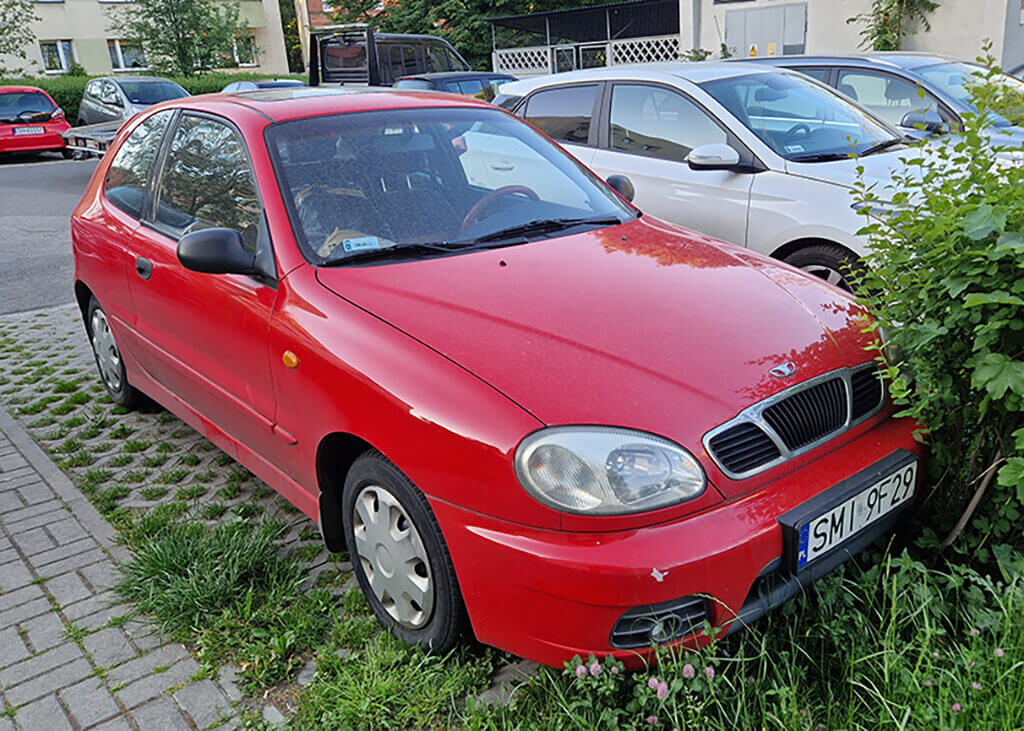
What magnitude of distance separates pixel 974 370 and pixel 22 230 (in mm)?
11622

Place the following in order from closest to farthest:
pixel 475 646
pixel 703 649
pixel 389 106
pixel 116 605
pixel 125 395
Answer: pixel 703 649 < pixel 475 646 < pixel 116 605 < pixel 389 106 < pixel 125 395

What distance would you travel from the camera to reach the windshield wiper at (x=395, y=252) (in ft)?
9.70

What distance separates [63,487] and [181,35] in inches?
1111

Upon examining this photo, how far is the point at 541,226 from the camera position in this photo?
337cm

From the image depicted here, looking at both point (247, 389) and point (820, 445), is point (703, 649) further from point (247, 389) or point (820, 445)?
point (247, 389)

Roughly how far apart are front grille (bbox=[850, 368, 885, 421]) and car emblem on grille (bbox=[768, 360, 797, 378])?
0.25 m

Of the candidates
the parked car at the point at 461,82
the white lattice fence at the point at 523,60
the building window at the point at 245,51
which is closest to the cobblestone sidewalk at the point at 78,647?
the parked car at the point at 461,82

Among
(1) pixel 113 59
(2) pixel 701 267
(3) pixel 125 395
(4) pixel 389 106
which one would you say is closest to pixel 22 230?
(3) pixel 125 395

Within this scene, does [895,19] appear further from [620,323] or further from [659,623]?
[659,623]

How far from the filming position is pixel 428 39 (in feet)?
60.3

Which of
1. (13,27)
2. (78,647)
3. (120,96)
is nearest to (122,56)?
(13,27)

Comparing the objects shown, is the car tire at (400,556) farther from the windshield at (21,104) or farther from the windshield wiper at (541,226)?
the windshield at (21,104)

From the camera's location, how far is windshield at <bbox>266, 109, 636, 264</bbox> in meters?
3.09

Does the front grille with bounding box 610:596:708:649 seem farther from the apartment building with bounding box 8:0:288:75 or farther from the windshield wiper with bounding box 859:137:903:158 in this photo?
the apartment building with bounding box 8:0:288:75
